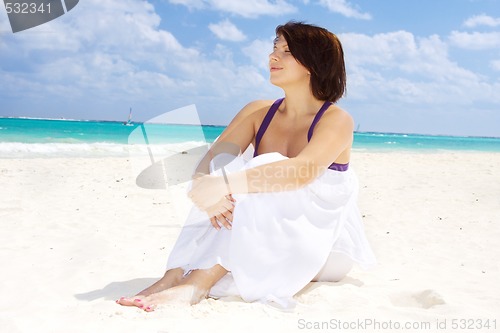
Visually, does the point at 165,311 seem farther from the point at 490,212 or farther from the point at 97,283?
the point at 490,212

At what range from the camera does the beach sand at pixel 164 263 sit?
87.9 inches

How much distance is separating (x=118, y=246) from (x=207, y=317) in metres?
1.92

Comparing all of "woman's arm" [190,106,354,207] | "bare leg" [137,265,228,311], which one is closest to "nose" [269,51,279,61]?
"woman's arm" [190,106,354,207]

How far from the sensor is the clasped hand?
2.37 m

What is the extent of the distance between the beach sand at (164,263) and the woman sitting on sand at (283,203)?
14 cm

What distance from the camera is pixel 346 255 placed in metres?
2.85

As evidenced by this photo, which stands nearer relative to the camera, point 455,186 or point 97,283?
point 97,283

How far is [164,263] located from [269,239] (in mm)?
1393

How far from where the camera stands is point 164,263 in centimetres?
356

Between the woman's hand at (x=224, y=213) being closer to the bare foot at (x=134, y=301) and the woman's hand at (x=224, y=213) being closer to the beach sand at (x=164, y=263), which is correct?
the beach sand at (x=164, y=263)

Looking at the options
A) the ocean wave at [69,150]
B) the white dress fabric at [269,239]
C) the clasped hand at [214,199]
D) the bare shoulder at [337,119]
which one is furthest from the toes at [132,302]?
the ocean wave at [69,150]

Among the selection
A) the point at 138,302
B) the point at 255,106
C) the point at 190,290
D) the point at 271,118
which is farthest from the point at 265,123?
the point at 138,302

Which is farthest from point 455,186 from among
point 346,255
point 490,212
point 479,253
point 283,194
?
point 283,194

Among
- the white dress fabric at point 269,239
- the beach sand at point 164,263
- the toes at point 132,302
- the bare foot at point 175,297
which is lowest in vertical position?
the beach sand at point 164,263
